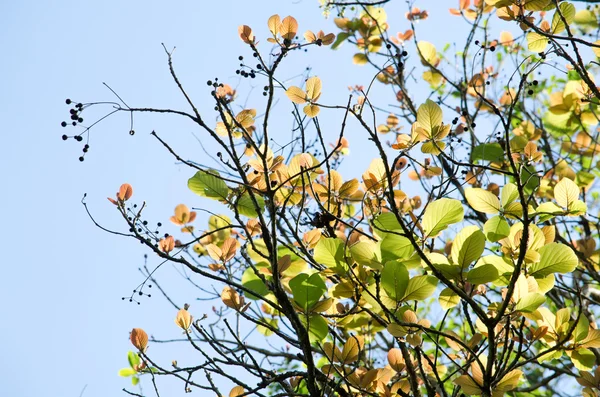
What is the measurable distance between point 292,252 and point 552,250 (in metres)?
0.94

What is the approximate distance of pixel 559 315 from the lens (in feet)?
6.09

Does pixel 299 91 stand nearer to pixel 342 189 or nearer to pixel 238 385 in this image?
pixel 342 189

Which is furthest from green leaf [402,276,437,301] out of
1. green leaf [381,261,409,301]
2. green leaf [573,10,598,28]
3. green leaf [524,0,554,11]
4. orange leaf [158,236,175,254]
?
Result: green leaf [573,10,598,28]

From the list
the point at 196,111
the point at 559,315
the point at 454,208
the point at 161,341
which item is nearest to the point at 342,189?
the point at 454,208

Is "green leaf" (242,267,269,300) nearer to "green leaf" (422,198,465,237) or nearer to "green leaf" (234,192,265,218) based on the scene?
"green leaf" (234,192,265,218)

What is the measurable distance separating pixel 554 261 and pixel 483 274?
0.84 ft

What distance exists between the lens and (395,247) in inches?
67.9

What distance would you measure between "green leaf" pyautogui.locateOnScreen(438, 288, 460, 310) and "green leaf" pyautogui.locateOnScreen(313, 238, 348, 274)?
1.15 ft

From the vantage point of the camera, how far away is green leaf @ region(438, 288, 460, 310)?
189 centimetres

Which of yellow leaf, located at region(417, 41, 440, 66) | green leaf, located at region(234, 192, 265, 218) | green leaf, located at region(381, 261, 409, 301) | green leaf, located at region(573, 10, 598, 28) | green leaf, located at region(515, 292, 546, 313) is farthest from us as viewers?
yellow leaf, located at region(417, 41, 440, 66)

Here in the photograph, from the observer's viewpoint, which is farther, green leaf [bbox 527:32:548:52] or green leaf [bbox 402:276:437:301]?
green leaf [bbox 527:32:548:52]

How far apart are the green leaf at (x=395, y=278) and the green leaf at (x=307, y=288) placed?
219 mm

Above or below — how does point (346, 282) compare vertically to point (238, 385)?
above

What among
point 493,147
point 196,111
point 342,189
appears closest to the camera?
point 196,111
